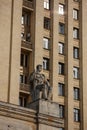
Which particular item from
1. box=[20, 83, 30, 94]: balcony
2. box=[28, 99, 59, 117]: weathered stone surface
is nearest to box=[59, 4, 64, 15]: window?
box=[20, 83, 30, 94]: balcony

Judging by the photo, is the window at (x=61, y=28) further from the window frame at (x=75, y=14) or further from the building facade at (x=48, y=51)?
the window frame at (x=75, y=14)

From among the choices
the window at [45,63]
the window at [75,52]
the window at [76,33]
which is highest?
the window at [76,33]

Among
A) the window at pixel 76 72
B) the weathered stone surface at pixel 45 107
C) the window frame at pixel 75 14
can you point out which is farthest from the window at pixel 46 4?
the weathered stone surface at pixel 45 107

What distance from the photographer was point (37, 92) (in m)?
34.4

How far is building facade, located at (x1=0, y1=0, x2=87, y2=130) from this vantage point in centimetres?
4866

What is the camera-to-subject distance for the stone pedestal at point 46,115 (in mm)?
33781

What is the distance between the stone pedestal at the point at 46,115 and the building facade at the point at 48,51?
12991mm

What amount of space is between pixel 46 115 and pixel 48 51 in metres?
18.6

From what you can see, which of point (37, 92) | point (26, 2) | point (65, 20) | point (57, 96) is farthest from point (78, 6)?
point (37, 92)

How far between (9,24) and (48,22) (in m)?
5.32

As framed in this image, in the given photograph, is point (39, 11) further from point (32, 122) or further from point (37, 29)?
point (32, 122)

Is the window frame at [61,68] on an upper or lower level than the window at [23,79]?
upper

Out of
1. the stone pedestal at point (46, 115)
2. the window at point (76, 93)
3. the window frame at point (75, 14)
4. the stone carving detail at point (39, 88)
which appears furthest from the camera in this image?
the window frame at point (75, 14)

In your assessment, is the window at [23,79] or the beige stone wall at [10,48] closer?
the beige stone wall at [10,48]
